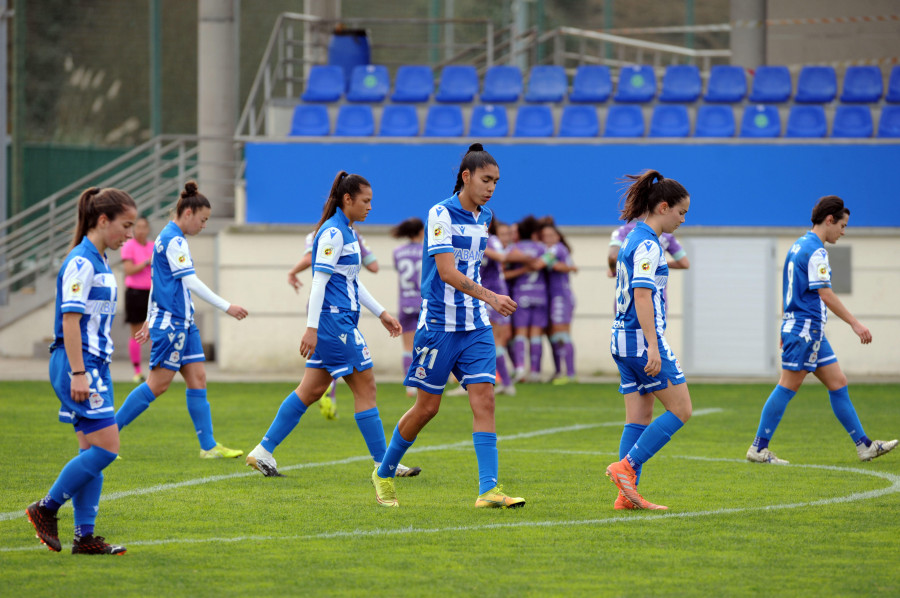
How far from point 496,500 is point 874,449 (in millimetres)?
3349

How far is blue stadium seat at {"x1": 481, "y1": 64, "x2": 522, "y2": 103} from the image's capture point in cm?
1867

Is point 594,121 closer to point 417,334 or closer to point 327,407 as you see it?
point 327,407

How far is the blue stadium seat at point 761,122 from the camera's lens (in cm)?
1773

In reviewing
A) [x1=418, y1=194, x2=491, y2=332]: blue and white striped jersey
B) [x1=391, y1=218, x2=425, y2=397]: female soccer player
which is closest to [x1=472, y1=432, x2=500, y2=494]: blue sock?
[x1=418, y1=194, x2=491, y2=332]: blue and white striped jersey

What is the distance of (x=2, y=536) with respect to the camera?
589 centimetres

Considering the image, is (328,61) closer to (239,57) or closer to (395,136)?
(395,136)

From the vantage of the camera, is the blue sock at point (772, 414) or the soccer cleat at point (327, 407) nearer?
the blue sock at point (772, 414)

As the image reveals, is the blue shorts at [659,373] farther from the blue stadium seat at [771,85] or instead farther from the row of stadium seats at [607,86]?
the blue stadium seat at [771,85]

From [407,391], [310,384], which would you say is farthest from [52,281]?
[310,384]

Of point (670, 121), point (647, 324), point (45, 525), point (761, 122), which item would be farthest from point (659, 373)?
point (761, 122)

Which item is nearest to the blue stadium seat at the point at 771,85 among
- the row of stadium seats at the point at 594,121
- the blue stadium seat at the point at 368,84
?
the row of stadium seats at the point at 594,121

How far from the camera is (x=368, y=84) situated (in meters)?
18.9

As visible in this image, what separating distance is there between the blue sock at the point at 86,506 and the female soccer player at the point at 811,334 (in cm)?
479

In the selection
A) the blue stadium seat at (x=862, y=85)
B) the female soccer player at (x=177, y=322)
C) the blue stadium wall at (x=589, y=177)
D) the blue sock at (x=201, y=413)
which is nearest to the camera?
the female soccer player at (x=177, y=322)
